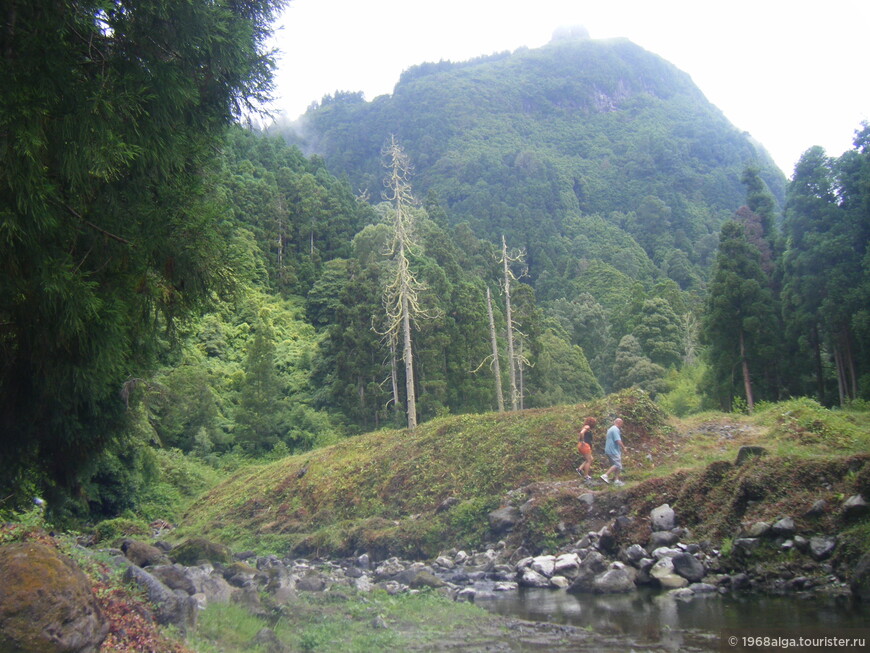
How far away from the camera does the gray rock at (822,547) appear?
8578 mm

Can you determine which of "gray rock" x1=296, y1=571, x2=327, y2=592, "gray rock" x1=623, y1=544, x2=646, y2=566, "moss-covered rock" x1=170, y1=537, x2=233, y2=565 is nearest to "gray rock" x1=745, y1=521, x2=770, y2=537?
"gray rock" x1=623, y1=544, x2=646, y2=566

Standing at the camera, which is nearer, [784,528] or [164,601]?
[164,601]

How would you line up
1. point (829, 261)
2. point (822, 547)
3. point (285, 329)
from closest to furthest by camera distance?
point (822, 547)
point (829, 261)
point (285, 329)

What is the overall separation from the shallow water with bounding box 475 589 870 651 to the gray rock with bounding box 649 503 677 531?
5.82ft

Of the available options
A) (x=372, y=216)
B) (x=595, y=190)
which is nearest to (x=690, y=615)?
(x=372, y=216)

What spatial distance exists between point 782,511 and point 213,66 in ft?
32.8

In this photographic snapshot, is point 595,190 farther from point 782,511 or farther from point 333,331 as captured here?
point 782,511

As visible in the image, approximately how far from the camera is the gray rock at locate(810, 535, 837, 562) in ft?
28.1

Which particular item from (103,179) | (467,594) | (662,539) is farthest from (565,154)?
(103,179)

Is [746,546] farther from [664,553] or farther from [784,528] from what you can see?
[664,553]

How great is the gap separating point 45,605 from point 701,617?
274 inches

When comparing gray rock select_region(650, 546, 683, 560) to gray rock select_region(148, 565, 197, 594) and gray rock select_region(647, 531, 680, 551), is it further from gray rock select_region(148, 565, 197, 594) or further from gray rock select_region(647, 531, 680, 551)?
gray rock select_region(148, 565, 197, 594)

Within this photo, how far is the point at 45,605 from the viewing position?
16.0ft

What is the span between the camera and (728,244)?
2834 cm
